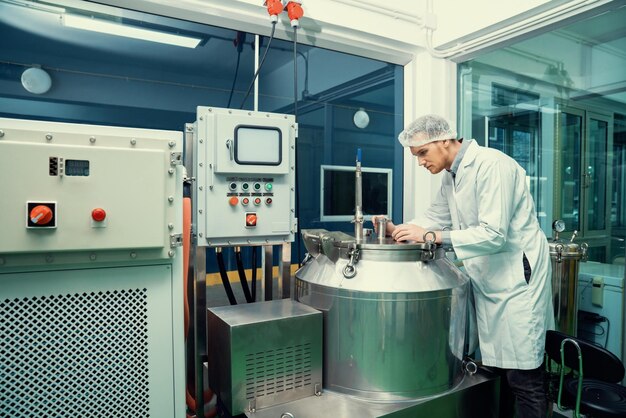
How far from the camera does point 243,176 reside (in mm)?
1616

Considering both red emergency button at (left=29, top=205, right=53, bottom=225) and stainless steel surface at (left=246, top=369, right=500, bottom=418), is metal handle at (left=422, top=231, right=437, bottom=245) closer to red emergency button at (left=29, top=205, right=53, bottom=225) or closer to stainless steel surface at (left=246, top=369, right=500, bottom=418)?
stainless steel surface at (left=246, top=369, right=500, bottom=418)

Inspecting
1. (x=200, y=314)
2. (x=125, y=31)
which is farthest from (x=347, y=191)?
(x=125, y=31)

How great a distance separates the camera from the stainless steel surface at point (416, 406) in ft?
4.44

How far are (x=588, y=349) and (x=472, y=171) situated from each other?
0.69 m

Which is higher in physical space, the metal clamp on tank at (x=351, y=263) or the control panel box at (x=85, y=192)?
the control panel box at (x=85, y=192)

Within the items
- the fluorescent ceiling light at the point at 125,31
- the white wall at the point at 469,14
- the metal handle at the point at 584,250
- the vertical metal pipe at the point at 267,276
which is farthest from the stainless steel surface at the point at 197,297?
the metal handle at the point at 584,250

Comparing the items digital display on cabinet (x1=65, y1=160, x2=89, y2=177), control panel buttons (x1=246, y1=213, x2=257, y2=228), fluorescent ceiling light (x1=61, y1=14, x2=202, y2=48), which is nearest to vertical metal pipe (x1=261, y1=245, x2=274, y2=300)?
control panel buttons (x1=246, y1=213, x2=257, y2=228)

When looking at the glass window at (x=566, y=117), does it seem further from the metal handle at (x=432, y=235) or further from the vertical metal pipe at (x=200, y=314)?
the vertical metal pipe at (x=200, y=314)

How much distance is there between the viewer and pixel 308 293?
1571 millimetres

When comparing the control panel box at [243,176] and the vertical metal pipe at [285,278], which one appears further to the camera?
the vertical metal pipe at [285,278]

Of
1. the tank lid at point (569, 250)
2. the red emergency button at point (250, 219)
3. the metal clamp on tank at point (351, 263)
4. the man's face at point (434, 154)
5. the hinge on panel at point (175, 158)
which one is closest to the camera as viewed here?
the hinge on panel at point (175, 158)

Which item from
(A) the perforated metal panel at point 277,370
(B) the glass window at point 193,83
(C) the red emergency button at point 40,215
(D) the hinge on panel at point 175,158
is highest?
(B) the glass window at point 193,83

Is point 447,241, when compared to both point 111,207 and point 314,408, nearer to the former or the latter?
point 314,408

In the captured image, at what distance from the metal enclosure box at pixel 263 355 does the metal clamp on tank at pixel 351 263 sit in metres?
0.16
